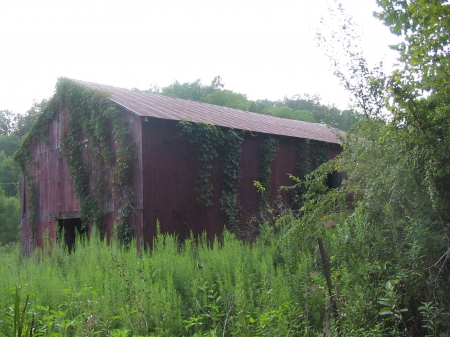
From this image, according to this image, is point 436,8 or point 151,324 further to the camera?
point 436,8

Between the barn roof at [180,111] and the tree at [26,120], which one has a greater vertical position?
the tree at [26,120]

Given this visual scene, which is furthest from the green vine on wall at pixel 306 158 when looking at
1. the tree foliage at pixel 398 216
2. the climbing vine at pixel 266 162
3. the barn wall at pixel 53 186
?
the tree foliage at pixel 398 216

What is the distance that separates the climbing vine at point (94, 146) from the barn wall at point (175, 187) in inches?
23.2

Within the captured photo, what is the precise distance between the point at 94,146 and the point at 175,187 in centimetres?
303

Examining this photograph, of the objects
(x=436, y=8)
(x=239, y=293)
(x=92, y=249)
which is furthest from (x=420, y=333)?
(x=92, y=249)

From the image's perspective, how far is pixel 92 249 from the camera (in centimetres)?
832

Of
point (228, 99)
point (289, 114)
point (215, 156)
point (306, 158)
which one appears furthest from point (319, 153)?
point (228, 99)

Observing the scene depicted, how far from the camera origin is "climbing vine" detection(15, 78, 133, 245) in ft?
43.8

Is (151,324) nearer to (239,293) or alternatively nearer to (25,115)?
(239,293)

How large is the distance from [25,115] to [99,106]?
140ft

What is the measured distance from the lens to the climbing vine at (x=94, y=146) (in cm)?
1335

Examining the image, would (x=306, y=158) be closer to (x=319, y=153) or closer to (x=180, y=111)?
(x=319, y=153)

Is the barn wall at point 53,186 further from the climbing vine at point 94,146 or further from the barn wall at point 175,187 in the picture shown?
the barn wall at point 175,187

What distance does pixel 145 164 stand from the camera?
13.1m
